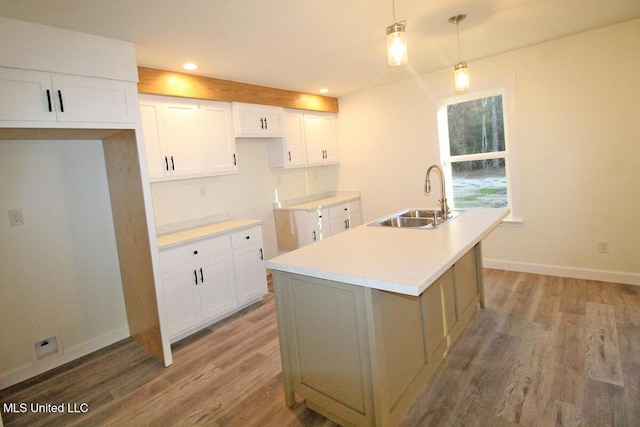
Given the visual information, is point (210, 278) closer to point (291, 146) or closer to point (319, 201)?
point (291, 146)

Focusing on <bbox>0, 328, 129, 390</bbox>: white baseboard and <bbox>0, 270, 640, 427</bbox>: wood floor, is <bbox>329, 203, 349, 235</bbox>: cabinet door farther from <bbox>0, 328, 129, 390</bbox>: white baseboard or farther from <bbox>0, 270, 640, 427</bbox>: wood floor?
<bbox>0, 328, 129, 390</bbox>: white baseboard

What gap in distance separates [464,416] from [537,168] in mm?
2788

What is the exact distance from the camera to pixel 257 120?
3.89 m

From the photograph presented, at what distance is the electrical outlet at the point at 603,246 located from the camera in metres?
3.36

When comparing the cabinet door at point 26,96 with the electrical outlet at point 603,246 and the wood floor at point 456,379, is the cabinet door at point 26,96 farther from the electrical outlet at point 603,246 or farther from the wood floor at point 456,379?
the electrical outlet at point 603,246

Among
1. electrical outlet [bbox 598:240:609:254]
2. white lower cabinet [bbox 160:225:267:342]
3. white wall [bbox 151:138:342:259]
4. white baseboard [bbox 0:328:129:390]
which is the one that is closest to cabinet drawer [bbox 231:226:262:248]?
white lower cabinet [bbox 160:225:267:342]

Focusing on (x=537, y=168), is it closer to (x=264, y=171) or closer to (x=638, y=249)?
(x=638, y=249)

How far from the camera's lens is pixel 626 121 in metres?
3.12

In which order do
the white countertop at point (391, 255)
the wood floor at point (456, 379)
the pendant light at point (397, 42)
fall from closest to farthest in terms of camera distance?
the white countertop at point (391, 255), the pendant light at point (397, 42), the wood floor at point (456, 379)

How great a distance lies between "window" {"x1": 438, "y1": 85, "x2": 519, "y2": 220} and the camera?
385 centimetres

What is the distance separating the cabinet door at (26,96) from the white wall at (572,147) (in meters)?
3.63

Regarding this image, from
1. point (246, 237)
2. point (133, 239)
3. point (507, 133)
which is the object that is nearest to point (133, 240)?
point (133, 239)

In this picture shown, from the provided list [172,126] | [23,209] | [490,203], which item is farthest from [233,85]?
[490,203]

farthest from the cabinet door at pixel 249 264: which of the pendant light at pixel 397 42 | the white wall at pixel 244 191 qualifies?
the pendant light at pixel 397 42
